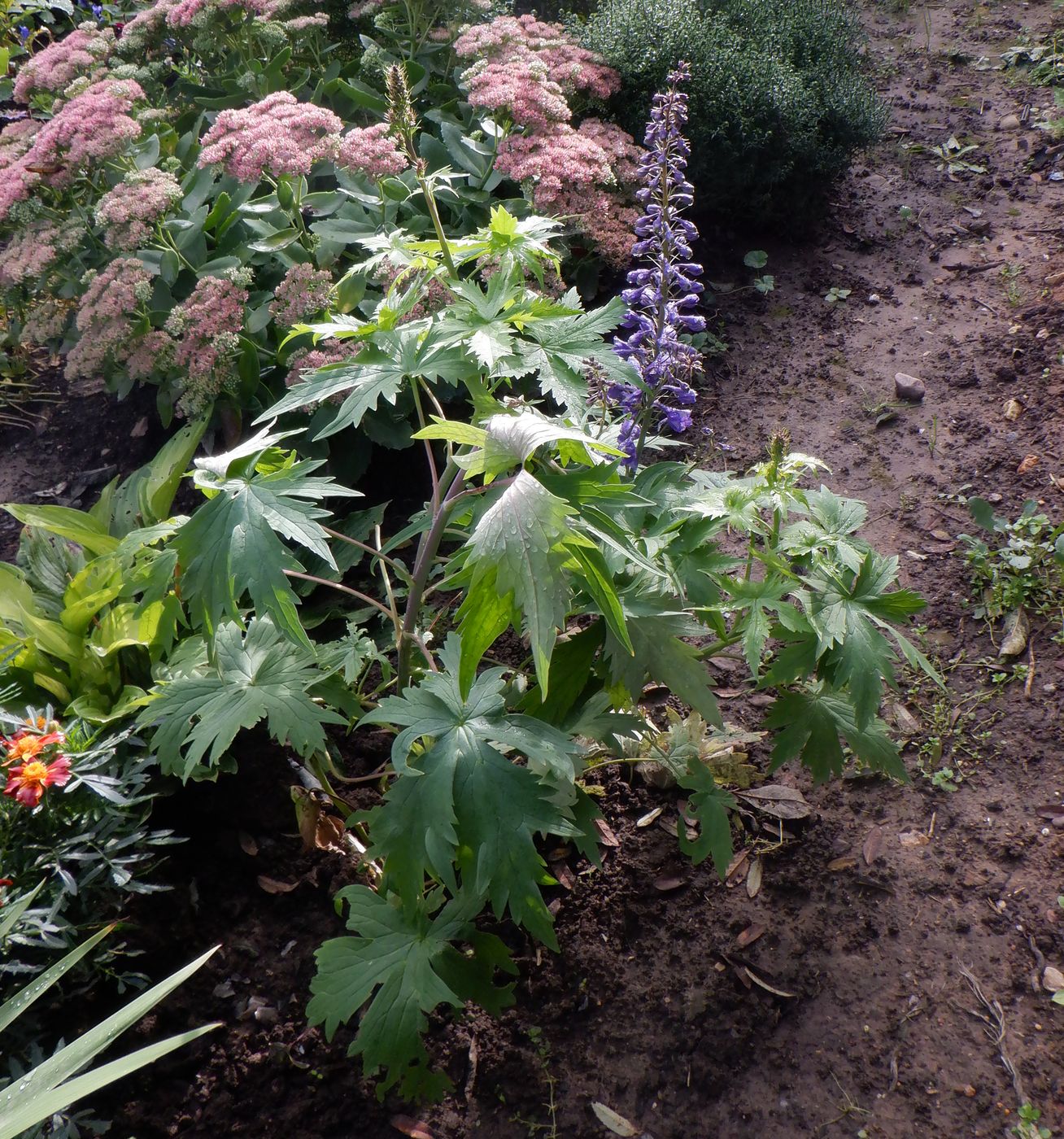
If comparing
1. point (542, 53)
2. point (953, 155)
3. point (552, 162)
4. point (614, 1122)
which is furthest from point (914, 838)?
point (953, 155)

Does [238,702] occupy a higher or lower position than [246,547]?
lower

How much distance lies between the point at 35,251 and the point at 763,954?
10.7 feet

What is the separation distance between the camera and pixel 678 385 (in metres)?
1.85

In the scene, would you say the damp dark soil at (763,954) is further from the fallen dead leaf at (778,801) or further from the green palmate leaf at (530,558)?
the green palmate leaf at (530,558)

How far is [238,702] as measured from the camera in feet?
→ 5.74

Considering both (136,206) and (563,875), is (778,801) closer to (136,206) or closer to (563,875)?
(563,875)

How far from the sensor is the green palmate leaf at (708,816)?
1.85 meters

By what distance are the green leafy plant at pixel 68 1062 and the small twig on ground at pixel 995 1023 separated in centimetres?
158

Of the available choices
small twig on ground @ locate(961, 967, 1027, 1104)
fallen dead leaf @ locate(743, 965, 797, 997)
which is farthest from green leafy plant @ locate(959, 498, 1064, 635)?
fallen dead leaf @ locate(743, 965, 797, 997)

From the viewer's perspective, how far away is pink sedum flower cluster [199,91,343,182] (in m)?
2.69

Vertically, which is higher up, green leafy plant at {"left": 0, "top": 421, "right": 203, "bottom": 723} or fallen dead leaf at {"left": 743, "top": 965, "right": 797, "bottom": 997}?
green leafy plant at {"left": 0, "top": 421, "right": 203, "bottom": 723}

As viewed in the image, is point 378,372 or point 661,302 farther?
point 661,302

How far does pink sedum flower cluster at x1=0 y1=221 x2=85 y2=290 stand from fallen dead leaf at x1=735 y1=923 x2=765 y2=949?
3125 mm

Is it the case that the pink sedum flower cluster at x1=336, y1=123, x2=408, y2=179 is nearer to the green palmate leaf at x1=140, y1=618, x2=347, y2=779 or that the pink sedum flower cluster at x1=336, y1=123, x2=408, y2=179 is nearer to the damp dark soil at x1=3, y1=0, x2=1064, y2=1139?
the green palmate leaf at x1=140, y1=618, x2=347, y2=779
